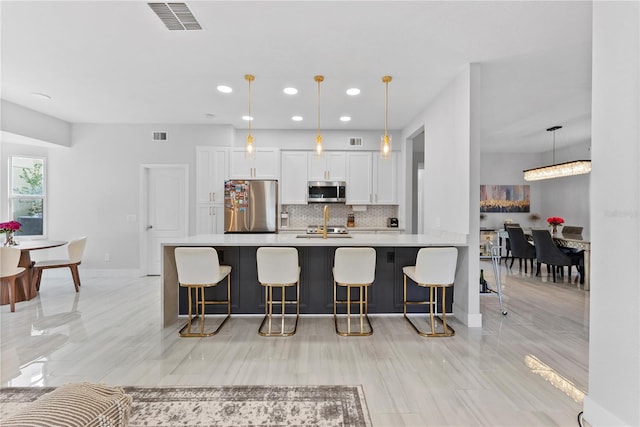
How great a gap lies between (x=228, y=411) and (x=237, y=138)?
5.04 metres

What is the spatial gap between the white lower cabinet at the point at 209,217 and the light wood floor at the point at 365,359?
2.09 metres

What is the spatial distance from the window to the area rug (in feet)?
15.8

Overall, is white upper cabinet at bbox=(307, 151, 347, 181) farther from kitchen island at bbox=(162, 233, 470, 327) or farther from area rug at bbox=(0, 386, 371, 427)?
area rug at bbox=(0, 386, 371, 427)

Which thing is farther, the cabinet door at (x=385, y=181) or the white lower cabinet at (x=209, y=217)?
the cabinet door at (x=385, y=181)

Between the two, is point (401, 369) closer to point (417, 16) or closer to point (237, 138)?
point (417, 16)

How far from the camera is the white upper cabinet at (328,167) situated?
6.07m

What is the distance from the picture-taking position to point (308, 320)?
357cm

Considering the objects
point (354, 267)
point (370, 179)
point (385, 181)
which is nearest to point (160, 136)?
point (370, 179)

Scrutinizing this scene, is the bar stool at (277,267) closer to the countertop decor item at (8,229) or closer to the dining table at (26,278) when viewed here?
the dining table at (26,278)

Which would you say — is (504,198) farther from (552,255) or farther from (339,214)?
(339,214)

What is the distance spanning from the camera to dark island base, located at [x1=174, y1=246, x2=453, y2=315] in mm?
3652

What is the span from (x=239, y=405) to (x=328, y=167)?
4.66 metres

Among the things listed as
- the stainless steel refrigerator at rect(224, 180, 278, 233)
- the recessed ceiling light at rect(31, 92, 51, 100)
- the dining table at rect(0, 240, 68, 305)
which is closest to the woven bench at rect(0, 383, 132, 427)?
the dining table at rect(0, 240, 68, 305)

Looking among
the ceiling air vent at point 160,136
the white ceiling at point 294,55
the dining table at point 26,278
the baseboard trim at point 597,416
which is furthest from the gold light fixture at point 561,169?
the dining table at point 26,278
